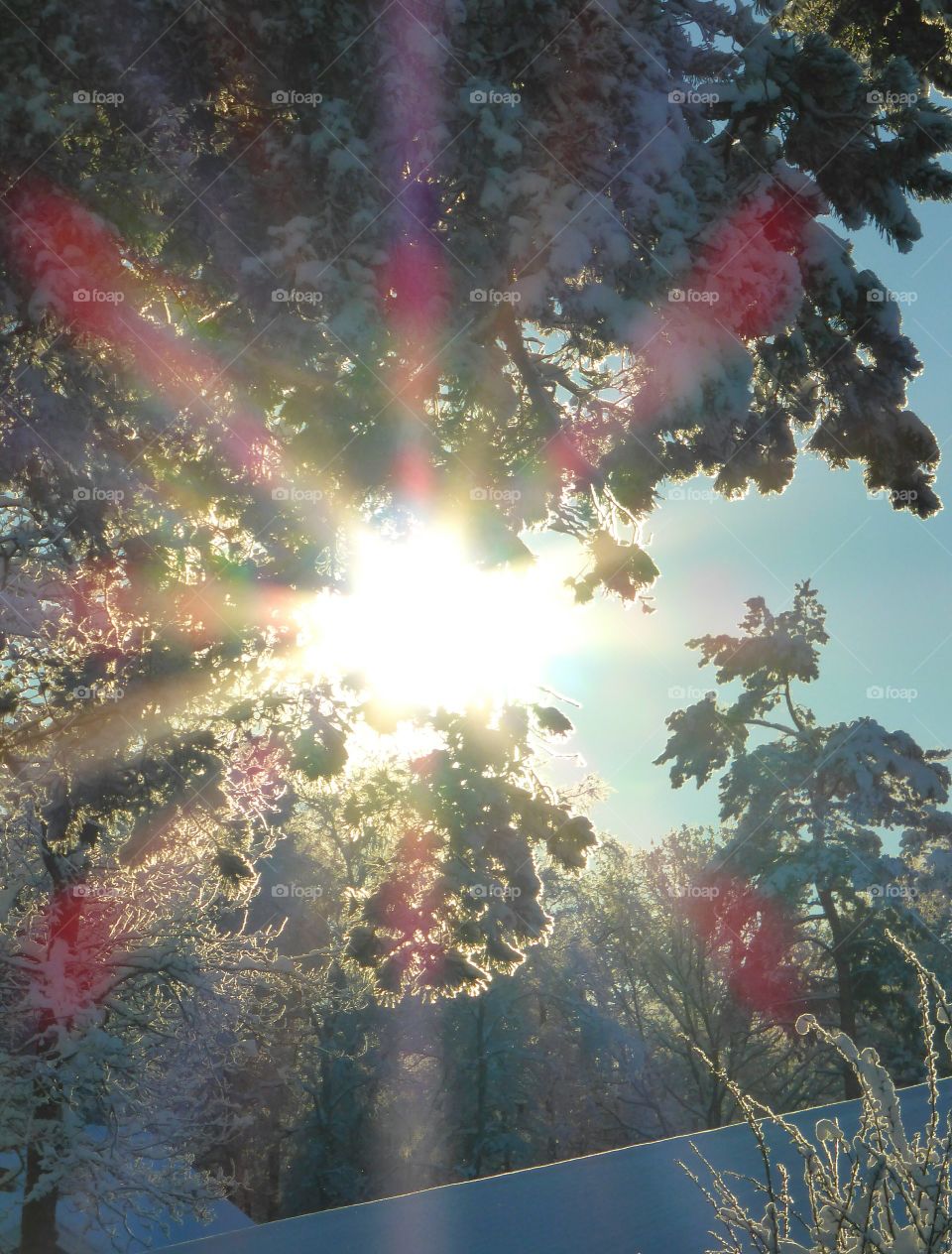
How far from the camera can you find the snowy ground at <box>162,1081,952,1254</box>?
564 centimetres

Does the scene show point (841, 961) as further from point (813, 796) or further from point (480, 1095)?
point (480, 1095)

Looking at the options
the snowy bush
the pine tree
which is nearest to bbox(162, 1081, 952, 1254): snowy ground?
the snowy bush

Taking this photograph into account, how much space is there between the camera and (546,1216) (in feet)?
20.5

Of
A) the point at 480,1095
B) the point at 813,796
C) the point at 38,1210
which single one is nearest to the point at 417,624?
the point at 38,1210

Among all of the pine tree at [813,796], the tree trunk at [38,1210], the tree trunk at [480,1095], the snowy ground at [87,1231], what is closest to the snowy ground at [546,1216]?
the tree trunk at [38,1210]

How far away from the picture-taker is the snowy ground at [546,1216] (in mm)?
5645

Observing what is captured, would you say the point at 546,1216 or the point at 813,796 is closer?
the point at 546,1216

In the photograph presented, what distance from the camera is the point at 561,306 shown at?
259 inches

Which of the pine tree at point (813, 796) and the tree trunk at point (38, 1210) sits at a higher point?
the pine tree at point (813, 796)

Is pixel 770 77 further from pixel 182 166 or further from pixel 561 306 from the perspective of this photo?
pixel 182 166

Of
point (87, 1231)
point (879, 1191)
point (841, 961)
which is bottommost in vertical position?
point (87, 1231)

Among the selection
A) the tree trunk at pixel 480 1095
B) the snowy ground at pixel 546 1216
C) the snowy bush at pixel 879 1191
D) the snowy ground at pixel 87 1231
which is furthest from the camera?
the tree trunk at pixel 480 1095

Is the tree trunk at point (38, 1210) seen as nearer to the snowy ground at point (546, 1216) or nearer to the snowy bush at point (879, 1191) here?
the snowy ground at point (546, 1216)

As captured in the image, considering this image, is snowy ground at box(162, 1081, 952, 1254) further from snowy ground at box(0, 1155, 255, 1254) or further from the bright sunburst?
snowy ground at box(0, 1155, 255, 1254)
